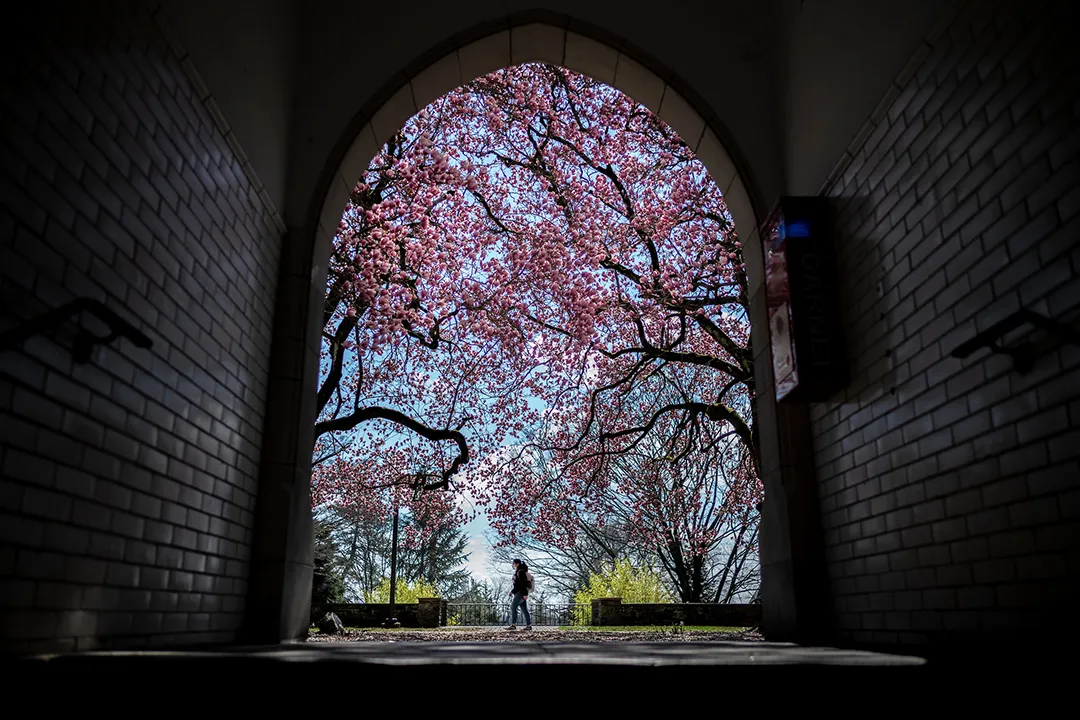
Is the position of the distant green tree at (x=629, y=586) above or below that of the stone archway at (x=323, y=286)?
below

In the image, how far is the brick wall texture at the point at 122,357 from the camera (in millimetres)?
2314

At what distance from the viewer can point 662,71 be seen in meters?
5.02

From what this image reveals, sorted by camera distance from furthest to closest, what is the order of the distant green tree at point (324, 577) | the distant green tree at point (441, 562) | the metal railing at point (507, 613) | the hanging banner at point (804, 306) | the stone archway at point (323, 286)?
the distant green tree at point (441, 562)
the metal railing at point (507, 613)
the distant green tree at point (324, 577)
the stone archway at point (323, 286)
the hanging banner at point (804, 306)

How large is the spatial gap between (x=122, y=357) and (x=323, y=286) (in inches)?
86.3

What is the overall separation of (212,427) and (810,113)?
353cm

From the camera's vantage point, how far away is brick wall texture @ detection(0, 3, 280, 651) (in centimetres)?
231

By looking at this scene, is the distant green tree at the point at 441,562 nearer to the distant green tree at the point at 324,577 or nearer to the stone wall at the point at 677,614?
the distant green tree at the point at 324,577

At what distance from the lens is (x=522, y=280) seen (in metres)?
10.9

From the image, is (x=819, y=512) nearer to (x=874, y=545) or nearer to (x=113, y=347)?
(x=874, y=545)

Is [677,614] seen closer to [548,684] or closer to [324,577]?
[324,577]

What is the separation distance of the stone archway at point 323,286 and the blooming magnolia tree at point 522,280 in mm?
2951

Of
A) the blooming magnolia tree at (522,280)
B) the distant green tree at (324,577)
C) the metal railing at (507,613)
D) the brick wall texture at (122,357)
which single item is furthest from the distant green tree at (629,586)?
the brick wall texture at (122,357)
